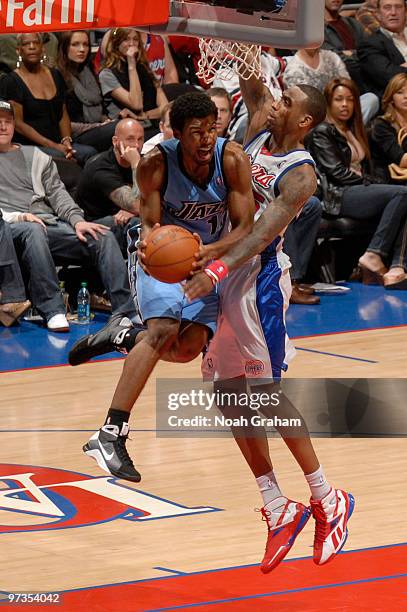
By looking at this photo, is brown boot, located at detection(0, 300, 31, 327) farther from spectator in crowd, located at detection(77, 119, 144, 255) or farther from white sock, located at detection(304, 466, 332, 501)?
white sock, located at detection(304, 466, 332, 501)

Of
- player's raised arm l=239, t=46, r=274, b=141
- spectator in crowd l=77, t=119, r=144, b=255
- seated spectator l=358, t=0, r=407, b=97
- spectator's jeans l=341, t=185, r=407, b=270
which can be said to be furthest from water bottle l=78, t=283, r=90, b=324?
seated spectator l=358, t=0, r=407, b=97

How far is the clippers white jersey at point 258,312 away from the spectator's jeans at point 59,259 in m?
4.07

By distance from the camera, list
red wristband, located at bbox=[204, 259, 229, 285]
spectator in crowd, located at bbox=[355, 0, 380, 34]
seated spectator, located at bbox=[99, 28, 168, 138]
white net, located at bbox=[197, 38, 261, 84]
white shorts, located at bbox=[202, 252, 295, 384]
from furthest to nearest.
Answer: spectator in crowd, located at bbox=[355, 0, 380, 34], seated spectator, located at bbox=[99, 28, 168, 138], white net, located at bbox=[197, 38, 261, 84], white shorts, located at bbox=[202, 252, 295, 384], red wristband, located at bbox=[204, 259, 229, 285]

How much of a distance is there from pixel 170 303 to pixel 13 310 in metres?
4.99

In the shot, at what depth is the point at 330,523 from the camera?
20.1 ft

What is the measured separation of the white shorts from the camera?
6188 mm

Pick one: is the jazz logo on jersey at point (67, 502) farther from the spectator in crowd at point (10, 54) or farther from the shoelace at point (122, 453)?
the spectator in crowd at point (10, 54)

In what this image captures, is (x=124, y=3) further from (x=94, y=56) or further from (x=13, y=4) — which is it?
(x=94, y=56)

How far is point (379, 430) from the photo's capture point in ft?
27.2

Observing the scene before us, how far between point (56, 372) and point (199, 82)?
482 centimetres

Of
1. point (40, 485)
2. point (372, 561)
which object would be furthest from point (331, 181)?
point (372, 561)

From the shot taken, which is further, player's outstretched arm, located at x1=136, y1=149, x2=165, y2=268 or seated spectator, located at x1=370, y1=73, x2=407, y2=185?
seated spectator, located at x1=370, y1=73, x2=407, y2=185

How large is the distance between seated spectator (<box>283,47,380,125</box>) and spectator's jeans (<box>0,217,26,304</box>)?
3.48m

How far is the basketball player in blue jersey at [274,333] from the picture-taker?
6.08m
